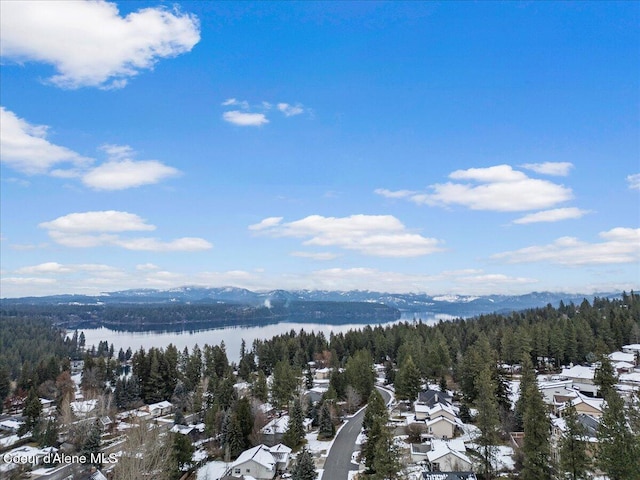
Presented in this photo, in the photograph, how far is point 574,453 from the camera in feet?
52.9

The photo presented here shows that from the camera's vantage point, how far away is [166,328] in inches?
6009

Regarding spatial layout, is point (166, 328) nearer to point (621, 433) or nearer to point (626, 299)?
point (626, 299)

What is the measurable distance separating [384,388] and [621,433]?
100 ft

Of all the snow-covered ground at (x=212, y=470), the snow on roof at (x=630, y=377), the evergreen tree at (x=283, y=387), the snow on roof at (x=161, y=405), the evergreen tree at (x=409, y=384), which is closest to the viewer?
the snow-covered ground at (x=212, y=470)

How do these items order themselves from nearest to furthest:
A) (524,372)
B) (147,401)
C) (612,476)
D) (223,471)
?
1. (612,476)
2. (223,471)
3. (524,372)
4. (147,401)

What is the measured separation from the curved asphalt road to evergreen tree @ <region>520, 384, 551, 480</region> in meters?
9.58

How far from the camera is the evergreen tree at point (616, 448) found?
15.1 meters

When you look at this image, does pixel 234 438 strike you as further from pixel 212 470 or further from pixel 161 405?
→ pixel 161 405

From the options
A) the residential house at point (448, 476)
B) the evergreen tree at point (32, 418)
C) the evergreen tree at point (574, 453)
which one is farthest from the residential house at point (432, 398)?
the evergreen tree at point (32, 418)

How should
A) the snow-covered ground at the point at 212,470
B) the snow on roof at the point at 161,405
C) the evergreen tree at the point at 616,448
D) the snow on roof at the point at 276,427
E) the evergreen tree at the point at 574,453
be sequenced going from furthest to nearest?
the snow on roof at the point at 161,405
the snow on roof at the point at 276,427
the snow-covered ground at the point at 212,470
the evergreen tree at the point at 574,453
the evergreen tree at the point at 616,448

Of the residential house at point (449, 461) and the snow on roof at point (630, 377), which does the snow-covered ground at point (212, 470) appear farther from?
the snow on roof at point (630, 377)

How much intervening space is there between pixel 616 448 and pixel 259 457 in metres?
17.6

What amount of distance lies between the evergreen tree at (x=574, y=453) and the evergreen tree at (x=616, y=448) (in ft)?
2.03

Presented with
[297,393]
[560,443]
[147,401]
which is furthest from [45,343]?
[560,443]
